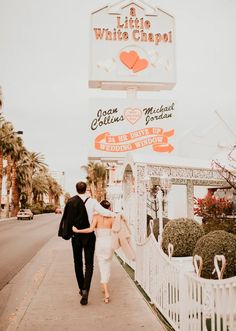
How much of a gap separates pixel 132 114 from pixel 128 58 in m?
3.06

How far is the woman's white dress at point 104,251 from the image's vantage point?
6.43 meters

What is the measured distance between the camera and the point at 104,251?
6.44 m

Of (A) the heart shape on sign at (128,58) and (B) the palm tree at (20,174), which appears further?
(B) the palm tree at (20,174)

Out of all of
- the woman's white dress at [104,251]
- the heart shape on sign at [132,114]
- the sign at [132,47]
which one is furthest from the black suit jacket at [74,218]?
the sign at [132,47]

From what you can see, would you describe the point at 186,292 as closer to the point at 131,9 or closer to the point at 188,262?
the point at 188,262

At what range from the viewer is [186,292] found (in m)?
4.25

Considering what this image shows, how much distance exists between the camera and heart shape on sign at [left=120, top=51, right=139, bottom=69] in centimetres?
2070

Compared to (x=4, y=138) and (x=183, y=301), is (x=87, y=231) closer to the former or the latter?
(x=183, y=301)

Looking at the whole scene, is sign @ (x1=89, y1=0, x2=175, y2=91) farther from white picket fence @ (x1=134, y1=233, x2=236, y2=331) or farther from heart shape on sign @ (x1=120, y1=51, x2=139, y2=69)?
white picket fence @ (x1=134, y1=233, x2=236, y2=331)

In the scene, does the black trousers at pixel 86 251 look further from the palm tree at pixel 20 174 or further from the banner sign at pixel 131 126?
the palm tree at pixel 20 174

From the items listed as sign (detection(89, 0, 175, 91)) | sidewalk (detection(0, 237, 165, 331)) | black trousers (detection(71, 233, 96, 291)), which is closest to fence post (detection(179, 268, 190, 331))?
sidewalk (detection(0, 237, 165, 331))

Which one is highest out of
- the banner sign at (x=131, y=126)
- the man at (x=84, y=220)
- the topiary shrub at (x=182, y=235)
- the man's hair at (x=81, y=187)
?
the banner sign at (x=131, y=126)

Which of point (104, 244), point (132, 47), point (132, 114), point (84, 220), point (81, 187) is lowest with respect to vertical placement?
point (104, 244)

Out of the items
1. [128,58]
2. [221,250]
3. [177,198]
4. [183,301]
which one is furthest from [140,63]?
[183,301]
